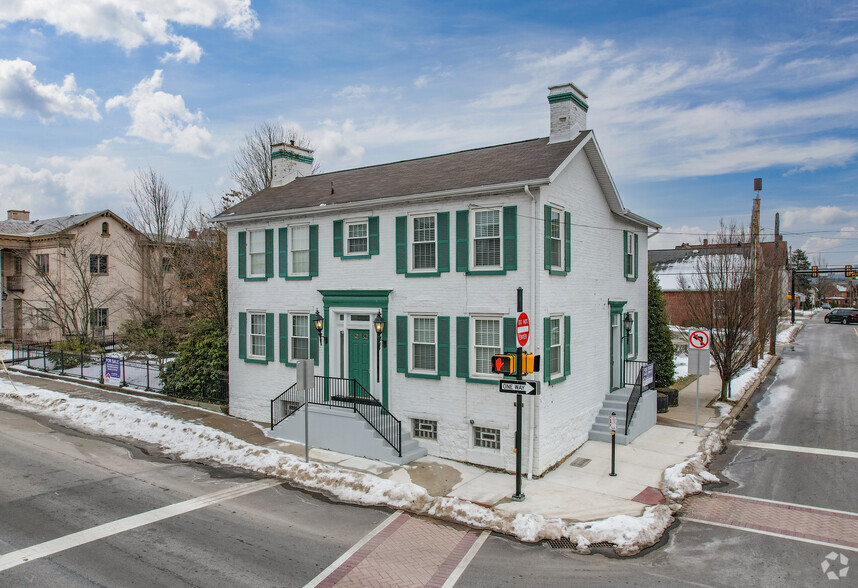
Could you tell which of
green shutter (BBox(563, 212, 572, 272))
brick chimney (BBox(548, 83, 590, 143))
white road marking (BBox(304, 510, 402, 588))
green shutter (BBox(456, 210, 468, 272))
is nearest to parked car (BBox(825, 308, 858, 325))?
brick chimney (BBox(548, 83, 590, 143))

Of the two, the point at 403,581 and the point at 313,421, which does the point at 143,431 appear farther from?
the point at 403,581

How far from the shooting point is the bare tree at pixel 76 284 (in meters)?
32.8

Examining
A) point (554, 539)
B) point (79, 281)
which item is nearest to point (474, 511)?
point (554, 539)

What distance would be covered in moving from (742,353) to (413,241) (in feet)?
47.2

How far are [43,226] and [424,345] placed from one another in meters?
37.8

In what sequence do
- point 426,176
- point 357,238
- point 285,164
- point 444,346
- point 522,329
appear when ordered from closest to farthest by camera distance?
1. point 522,329
2. point 444,346
3. point 357,238
4. point 426,176
5. point 285,164

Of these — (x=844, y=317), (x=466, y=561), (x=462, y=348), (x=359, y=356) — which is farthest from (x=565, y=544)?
(x=844, y=317)

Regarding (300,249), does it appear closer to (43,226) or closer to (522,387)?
(522,387)

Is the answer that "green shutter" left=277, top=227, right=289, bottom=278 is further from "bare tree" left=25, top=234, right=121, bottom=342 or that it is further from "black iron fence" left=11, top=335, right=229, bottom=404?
"bare tree" left=25, top=234, right=121, bottom=342

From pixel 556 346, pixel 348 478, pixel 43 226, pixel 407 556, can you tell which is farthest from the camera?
pixel 43 226

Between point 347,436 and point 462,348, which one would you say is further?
point 347,436

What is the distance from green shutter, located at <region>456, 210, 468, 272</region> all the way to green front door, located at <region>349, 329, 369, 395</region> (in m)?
3.51

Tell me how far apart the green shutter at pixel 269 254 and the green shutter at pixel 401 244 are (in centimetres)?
495

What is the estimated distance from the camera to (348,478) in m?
11.8
